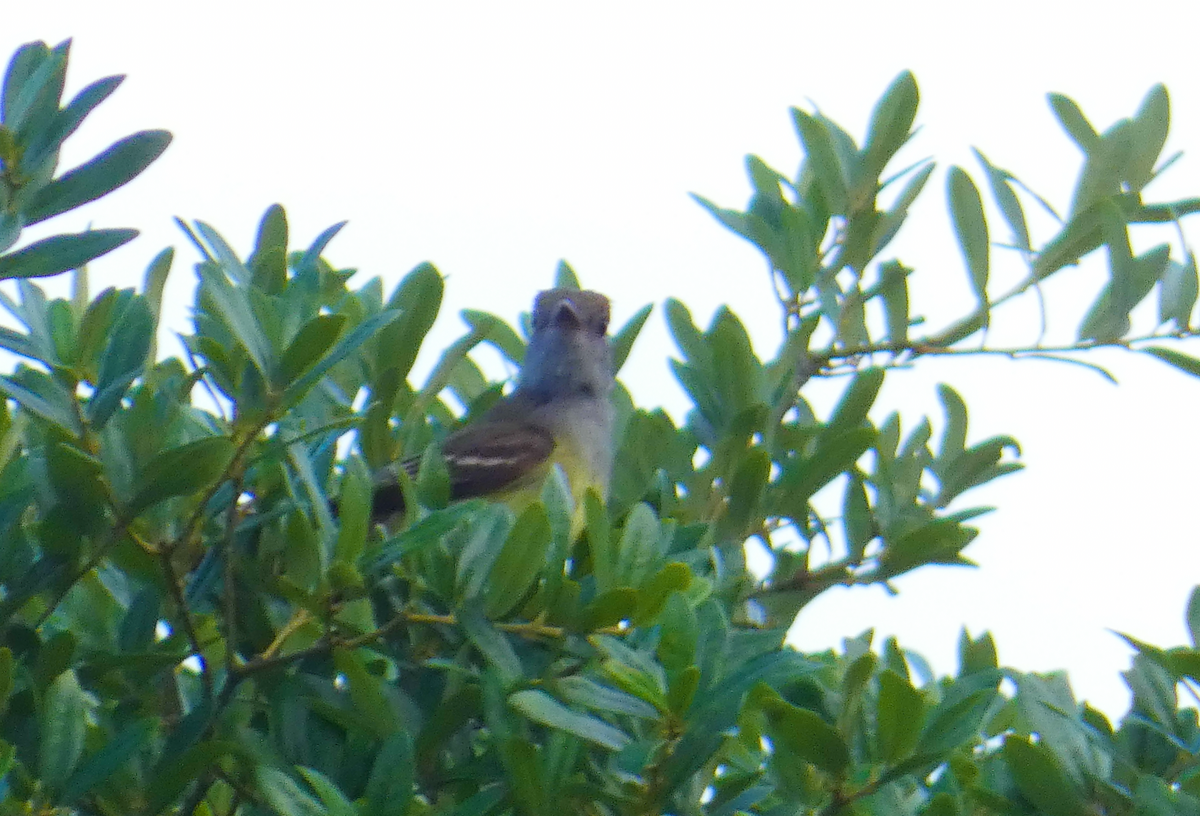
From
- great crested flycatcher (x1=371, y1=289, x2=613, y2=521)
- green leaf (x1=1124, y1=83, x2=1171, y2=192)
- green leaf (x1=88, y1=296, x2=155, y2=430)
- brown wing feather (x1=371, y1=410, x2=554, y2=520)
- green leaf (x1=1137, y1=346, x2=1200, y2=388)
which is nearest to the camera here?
green leaf (x1=88, y1=296, x2=155, y2=430)

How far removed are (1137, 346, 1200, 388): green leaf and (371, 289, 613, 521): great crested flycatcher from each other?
1.53 m

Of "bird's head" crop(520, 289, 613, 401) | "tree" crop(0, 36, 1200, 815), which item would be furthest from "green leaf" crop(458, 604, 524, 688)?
"bird's head" crop(520, 289, 613, 401)

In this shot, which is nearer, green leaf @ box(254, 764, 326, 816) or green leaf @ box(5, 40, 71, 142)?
green leaf @ box(254, 764, 326, 816)

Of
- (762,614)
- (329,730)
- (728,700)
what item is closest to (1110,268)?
(762,614)

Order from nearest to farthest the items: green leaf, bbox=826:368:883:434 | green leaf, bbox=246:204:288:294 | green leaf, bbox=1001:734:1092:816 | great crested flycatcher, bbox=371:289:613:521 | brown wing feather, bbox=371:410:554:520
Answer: green leaf, bbox=1001:734:1092:816
green leaf, bbox=246:204:288:294
green leaf, bbox=826:368:883:434
brown wing feather, bbox=371:410:554:520
great crested flycatcher, bbox=371:289:613:521

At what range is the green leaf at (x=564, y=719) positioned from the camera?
2.18 metres

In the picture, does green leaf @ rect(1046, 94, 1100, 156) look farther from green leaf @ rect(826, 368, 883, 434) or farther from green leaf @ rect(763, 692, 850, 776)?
green leaf @ rect(763, 692, 850, 776)

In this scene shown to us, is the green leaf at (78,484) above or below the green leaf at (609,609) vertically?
above

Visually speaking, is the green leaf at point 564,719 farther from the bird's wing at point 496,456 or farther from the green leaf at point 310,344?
the bird's wing at point 496,456

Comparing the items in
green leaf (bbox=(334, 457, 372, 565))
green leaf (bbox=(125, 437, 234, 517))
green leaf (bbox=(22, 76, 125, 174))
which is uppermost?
green leaf (bbox=(22, 76, 125, 174))

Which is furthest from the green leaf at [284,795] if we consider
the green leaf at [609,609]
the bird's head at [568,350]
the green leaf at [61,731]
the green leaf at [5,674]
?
the bird's head at [568,350]

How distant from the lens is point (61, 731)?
7.48ft

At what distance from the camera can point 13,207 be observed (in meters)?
2.36

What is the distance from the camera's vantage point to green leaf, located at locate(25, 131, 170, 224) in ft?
7.86
